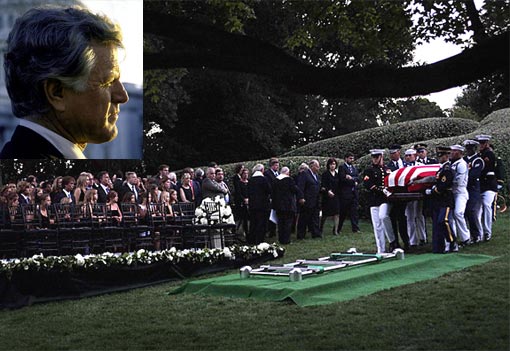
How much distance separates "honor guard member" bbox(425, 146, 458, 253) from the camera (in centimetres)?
1203

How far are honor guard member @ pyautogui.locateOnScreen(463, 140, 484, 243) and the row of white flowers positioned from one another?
3.27 meters

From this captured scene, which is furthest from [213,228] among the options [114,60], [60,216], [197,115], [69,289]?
[197,115]

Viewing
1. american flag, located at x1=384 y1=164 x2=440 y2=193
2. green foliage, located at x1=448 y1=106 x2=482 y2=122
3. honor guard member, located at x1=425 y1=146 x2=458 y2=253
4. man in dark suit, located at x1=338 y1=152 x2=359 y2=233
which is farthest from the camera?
green foliage, located at x1=448 y1=106 x2=482 y2=122

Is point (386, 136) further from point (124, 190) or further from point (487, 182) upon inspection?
point (124, 190)

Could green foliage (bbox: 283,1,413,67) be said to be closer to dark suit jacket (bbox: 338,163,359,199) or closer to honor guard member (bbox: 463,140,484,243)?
honor guard member (bbox: 463,140,484,243)

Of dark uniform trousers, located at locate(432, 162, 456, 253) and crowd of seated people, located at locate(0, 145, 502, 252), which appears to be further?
crowd of seated people, located at locate(0, 145, 502, 252)

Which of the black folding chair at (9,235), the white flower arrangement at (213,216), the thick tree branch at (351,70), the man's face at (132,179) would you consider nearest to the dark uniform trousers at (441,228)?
the white flower arrangement at (213,216)

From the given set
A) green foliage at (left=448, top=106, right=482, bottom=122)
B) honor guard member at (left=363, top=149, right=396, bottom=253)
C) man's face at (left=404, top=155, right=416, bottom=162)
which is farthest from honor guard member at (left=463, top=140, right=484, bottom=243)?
green foliage at (left=448, top=106, right=482, bottom=122)

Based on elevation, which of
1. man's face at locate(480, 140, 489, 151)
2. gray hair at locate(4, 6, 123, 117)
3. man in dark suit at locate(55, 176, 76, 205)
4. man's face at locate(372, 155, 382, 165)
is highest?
gray hair at locate(4, 6, 123, 117)

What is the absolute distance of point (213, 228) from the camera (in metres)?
12.8

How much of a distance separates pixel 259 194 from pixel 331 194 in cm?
185

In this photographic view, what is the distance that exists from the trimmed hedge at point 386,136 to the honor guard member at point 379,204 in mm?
8020

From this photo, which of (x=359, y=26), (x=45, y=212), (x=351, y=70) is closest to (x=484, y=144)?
(x=359, y=26)

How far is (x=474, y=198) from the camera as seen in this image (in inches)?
514
